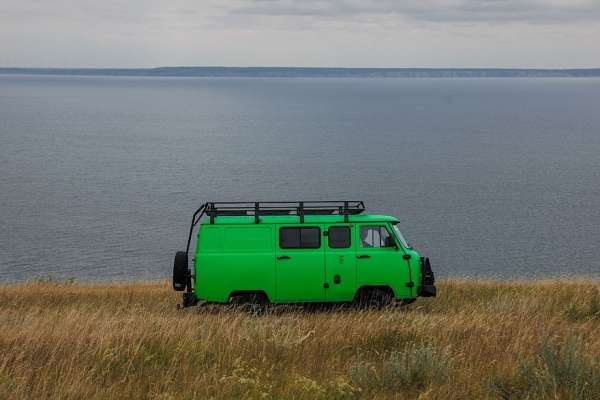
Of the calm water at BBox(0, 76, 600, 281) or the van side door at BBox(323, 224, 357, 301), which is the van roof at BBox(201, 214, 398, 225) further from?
the calm water at BBox(0, 76, 600, 281)

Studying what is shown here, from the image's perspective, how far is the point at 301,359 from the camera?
363 inches

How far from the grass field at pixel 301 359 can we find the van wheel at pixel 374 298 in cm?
354

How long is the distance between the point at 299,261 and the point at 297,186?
185ft

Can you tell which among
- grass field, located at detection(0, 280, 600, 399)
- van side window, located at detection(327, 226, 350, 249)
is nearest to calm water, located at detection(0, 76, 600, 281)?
van side window, located at detection(327, 226, 350, 249)

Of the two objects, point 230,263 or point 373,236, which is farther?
point 373,236

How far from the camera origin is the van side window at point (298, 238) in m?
15.6

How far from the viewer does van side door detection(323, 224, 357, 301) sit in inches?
612

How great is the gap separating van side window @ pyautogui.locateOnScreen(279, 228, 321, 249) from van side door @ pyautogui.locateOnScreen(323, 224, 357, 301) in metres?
0.25

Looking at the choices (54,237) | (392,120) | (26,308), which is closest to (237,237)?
(26,308)

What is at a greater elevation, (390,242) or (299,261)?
(390,242)

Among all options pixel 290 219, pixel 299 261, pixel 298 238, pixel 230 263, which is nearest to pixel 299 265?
pixel 299 261

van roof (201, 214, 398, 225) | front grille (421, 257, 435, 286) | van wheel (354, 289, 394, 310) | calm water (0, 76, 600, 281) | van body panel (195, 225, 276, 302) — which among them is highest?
van roof (201, 214, 398, 225)

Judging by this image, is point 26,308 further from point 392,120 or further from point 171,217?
point 392,120

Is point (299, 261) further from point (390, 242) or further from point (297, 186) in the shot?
point (297, 186)
